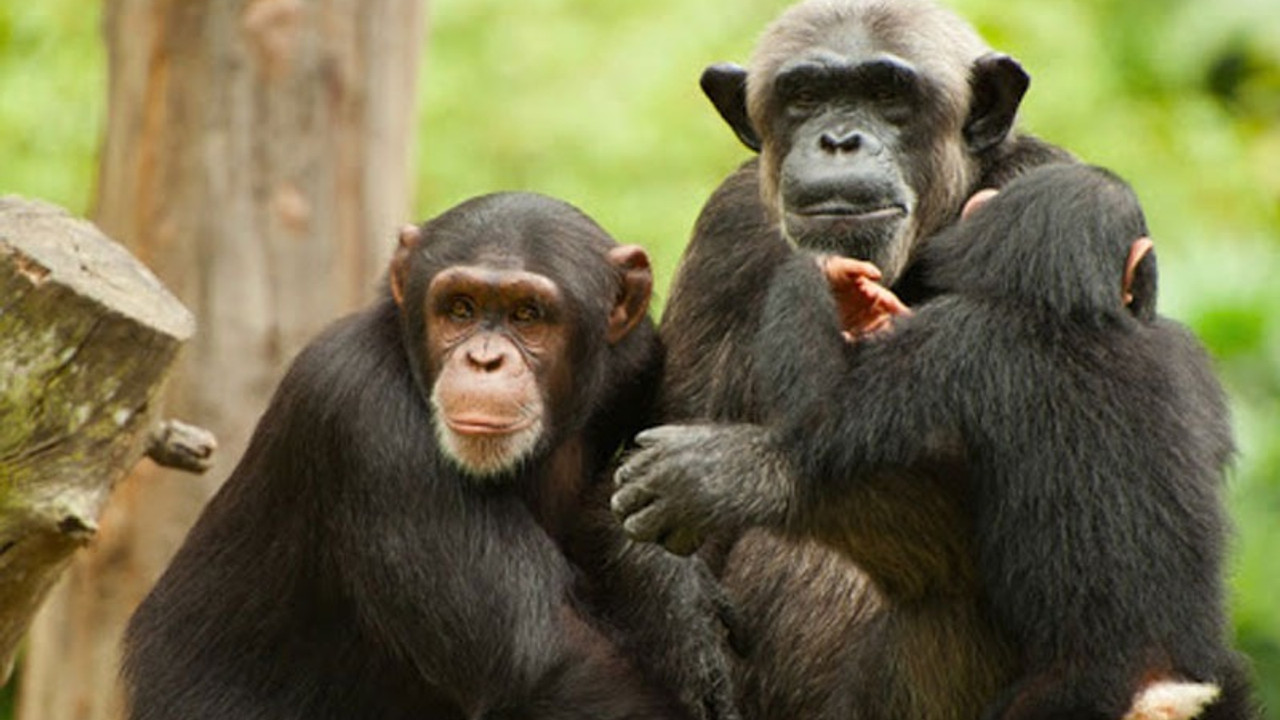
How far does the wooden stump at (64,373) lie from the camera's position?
558 cm

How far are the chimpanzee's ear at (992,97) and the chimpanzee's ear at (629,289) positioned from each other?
94cm

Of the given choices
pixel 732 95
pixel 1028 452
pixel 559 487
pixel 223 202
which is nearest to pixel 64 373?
pixel 559 487

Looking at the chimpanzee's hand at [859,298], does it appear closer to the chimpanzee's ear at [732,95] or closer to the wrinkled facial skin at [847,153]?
the wrinkled facial skin at [847,153]

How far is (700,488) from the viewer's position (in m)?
5.39

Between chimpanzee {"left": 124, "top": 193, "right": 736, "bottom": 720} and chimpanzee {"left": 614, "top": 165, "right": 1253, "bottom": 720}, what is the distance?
2.07ft

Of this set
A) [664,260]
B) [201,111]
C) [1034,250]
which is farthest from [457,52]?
[1034,250]

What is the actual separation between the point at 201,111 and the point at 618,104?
155 inches

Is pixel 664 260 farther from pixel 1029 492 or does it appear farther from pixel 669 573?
pixel 1029 492

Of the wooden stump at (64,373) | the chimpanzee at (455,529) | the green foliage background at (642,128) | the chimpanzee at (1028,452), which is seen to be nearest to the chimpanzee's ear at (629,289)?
the chimpanzee at (455,529)

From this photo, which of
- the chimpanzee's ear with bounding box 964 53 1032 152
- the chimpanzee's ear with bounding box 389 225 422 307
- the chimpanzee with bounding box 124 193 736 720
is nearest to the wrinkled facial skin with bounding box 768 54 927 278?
the chimpanzee's ear with bounding box 964 53 1032 152

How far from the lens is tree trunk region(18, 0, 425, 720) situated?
8695 mm

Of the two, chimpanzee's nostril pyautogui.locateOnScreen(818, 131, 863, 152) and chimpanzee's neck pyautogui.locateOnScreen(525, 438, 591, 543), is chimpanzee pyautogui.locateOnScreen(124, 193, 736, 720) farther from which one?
chimpanzee's nostril pyautogui.locateOnScreen(818, 131, 863, 152)

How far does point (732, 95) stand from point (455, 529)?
1.51 meters

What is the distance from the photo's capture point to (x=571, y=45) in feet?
40.9
